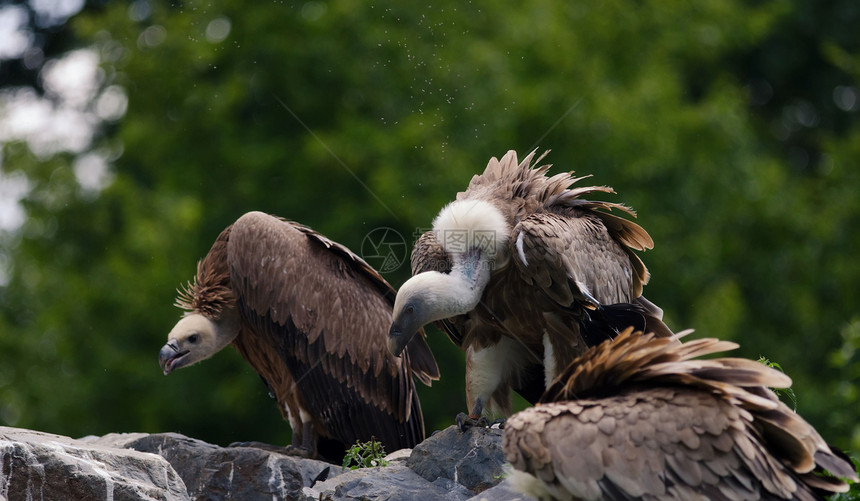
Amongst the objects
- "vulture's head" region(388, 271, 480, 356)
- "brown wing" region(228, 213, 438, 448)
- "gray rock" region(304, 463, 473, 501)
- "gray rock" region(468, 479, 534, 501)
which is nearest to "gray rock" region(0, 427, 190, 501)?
"gray rock" region(304, 463, 473, 501)

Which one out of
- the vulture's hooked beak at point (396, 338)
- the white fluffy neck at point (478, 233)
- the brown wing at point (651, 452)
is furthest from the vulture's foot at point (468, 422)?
the brown wing at point (651, 452)

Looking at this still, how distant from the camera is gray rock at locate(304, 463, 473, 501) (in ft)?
15.1

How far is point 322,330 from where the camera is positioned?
21.6 feet

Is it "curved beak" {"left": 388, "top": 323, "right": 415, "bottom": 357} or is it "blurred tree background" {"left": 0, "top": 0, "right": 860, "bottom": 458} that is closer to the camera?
"curved beak" {"left": 388, "top": 323, "right": 415, "bottom": 357}

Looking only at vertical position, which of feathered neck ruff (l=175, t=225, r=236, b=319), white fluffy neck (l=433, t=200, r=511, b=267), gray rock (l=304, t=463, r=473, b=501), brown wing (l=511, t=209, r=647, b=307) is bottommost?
feathered neck ruff (l=175, t=225, r=236, b=319)

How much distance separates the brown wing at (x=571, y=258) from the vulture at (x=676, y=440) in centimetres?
108

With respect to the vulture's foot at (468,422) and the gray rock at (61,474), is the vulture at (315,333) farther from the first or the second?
the gray rock at (61,474)

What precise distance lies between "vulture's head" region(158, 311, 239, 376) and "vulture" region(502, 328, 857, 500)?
3.36 m

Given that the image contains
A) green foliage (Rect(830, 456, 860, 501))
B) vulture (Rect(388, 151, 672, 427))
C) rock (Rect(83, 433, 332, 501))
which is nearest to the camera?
green foliage (Rect(830, 456, 860, 501))

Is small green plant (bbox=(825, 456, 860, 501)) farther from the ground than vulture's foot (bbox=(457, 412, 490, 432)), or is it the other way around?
small green plant (bbox=(825, 456, 860, 501))

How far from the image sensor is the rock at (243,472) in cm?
579

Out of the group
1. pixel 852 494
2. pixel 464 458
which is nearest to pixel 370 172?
pixel 464 458

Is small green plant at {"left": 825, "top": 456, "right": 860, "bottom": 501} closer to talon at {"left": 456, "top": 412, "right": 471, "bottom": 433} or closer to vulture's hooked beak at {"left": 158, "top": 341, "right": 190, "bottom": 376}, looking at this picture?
talon at {"left": 456, "top": 412, "right": 471, "bottom": 433}

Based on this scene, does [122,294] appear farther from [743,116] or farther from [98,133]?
[743,116]
